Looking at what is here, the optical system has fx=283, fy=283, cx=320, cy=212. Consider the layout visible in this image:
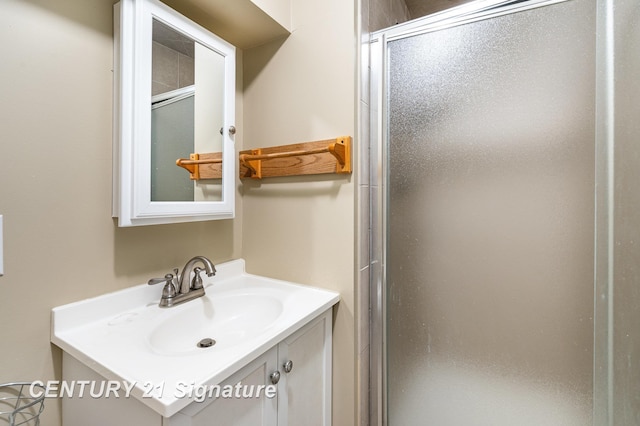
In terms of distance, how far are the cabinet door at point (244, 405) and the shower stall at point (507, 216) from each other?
53 cm

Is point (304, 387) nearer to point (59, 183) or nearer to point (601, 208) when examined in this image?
point (59, 183)

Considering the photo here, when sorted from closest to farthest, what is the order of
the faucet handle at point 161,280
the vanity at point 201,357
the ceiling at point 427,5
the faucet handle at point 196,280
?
the vanity at point 201,357 → the faucet handle at point 161,280 → the faucet handle at point 196,280 → the ceiling at point 427,5

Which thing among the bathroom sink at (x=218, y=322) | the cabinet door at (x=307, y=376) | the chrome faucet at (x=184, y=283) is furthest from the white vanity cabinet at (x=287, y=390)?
the chrome faucet at (x=184, y=283)

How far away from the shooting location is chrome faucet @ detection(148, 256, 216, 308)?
96 centimetres

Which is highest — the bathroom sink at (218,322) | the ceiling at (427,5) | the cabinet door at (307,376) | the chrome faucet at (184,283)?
the ceiling at (427,5)

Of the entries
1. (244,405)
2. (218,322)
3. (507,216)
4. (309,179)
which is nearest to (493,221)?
(507,216)

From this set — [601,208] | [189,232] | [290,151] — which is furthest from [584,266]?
[189,232]

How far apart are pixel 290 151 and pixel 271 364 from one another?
81cm

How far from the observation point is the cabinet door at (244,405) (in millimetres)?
599

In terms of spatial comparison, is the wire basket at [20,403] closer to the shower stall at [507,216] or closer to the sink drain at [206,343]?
the sink drain at [206,343]

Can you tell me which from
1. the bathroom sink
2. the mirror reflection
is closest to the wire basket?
the bathroom sink

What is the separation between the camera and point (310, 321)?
38.7 inches

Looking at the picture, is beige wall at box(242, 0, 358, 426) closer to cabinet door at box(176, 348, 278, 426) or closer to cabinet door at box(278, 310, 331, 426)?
cabinet door at box(278, 310, 331, 426)

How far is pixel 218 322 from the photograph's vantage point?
1033 mm
